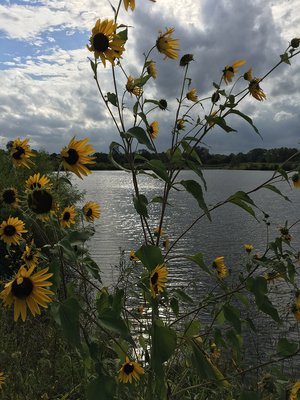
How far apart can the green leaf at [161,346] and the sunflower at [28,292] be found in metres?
0.37

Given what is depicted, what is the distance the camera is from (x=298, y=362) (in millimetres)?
5246

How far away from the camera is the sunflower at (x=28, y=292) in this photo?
4.10 feet

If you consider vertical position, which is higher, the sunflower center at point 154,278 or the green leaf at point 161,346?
the sunflower center at point 154,278

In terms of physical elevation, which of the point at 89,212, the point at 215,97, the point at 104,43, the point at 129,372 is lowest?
the point at 129,372

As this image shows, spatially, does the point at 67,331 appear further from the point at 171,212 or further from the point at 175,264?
the point at 171,212

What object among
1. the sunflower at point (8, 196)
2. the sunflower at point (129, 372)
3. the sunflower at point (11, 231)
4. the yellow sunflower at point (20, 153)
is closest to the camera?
the sunflower at point (129, 372)

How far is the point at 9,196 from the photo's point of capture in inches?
79.1

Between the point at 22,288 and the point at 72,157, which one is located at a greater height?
the point at 72,157

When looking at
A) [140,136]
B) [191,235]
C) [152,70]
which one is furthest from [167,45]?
[191,235]

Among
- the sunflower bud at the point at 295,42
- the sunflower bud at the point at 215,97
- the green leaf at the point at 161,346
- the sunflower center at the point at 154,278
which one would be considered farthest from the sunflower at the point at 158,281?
the sunflower bud at the point at 295,42

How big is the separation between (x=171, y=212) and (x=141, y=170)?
18.6 metres

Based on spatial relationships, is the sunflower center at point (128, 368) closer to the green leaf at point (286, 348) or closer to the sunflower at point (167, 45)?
the green leaf at point (286, 348)

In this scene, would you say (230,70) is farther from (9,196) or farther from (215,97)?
(9,196)

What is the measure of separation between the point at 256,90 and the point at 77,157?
810mm
